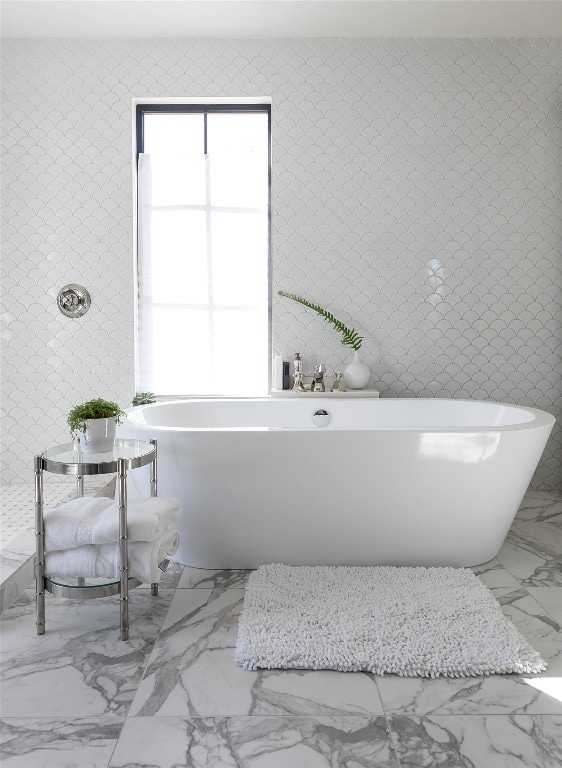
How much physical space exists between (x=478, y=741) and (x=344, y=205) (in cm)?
319

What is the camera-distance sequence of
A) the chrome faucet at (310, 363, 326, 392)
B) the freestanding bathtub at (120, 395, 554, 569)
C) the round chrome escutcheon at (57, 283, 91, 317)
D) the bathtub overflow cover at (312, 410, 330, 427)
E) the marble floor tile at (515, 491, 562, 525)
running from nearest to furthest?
the freestanding bathtub at (120, 395, 554, 569)
the marble floor tile at (515, 491, 562, 525)
the bathtub overflow cover at (312, 410, 330, 427)
the chrome faucet at (310, 363, 326, 392)
the round chrome escutcheon at (57, 283, 91, 317)

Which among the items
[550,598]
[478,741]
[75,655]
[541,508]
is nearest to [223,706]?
[75,655]

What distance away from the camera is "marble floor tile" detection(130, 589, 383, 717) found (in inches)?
71.1

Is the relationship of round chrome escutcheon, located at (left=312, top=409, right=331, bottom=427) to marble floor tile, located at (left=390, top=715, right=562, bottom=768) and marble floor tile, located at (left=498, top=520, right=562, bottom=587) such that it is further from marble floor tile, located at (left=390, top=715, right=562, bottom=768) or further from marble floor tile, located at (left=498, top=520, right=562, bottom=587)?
marble floor tile, located at (left=390, top=715, right=562, bottom=768)

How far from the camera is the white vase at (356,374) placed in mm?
4023

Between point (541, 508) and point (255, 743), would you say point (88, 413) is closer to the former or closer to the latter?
point (255, 743)

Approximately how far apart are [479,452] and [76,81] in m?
3.34

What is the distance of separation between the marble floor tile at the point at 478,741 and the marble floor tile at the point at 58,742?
74 cm

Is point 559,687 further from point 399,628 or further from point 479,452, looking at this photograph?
point 479,452

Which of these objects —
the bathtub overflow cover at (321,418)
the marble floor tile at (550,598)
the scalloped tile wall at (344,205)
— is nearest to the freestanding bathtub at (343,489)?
the marble floor tile at (550,598)

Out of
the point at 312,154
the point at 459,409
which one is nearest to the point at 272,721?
the point at 459,409

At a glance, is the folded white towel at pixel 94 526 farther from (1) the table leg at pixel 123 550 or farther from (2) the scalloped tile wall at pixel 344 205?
(2) the scalloped tile wall at pixel 344 205

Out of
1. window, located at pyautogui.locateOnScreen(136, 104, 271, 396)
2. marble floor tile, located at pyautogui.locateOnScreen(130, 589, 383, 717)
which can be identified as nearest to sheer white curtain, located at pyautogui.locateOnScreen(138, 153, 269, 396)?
window, located at pyautogui.locateOnScreen(136, 104, 271, 396)

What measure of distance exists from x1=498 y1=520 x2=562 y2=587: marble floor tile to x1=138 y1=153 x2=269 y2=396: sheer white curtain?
1.84 metres
